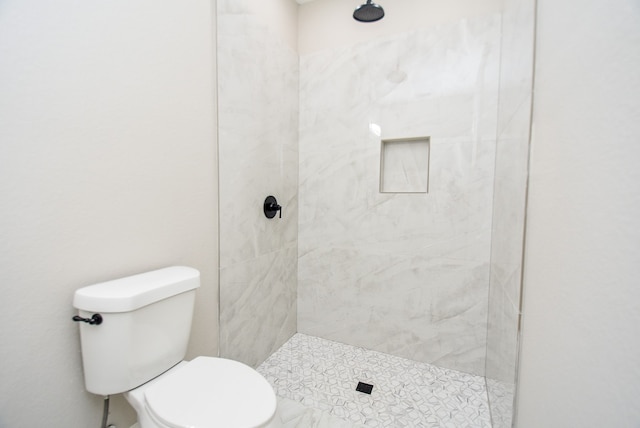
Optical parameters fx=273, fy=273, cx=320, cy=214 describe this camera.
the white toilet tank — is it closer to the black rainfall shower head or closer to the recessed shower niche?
the recessed shower niche

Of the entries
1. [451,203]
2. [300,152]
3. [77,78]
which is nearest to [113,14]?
[77,78]

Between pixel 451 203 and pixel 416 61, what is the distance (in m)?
0.94

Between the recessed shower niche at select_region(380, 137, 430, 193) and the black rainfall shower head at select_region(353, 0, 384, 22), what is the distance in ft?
2.36

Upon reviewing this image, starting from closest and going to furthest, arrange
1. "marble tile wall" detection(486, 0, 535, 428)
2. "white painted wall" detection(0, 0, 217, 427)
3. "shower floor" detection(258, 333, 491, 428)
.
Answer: "white painted wall" detection(0, 0, 217, 427)
"marble tile wall" detection(486, 0, 535, 428)
"shower floor" detection(258, 333, 491, 428)

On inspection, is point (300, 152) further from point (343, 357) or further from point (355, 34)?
point (343, 357)

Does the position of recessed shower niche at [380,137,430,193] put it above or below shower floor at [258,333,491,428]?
above

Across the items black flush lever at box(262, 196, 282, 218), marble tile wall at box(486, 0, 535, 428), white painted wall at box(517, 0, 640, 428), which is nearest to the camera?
white painted wall at box(517, 0, 640, 428)

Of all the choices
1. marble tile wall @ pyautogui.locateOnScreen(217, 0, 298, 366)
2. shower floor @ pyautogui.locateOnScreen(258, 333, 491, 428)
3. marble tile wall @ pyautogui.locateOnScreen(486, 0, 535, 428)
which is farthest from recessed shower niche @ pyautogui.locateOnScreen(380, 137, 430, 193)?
shower floor @ pyautogui.locateOnScreen(258, 333, 491, 428)

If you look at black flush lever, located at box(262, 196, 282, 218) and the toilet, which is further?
black flush lever, located at box(262, 196, 282, 218)

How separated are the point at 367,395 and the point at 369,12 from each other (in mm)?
2133

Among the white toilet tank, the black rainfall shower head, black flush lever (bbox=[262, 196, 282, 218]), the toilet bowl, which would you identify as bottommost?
the toilet bowl

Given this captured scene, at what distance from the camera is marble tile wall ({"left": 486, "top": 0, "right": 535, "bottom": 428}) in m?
0.93

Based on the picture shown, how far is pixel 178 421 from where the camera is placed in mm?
754

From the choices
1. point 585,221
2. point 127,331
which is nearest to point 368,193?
point 585,221
